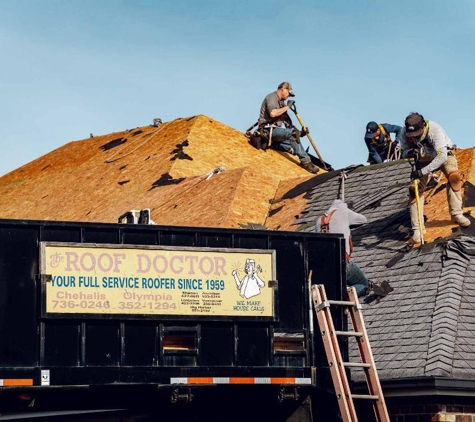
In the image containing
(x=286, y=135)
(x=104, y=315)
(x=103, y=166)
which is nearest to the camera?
(x=104, y=315)

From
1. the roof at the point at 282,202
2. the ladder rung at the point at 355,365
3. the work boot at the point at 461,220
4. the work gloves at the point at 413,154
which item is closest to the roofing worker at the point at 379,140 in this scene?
the roof at the point at 282,202

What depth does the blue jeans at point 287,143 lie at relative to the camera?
88.8ft

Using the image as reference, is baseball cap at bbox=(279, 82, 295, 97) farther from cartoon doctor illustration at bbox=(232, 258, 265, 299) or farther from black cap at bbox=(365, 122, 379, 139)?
cartoon doctor illustration at bbox=(232, 258, 265, 299)

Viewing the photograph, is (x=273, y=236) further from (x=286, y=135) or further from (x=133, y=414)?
(x=286, y=135)

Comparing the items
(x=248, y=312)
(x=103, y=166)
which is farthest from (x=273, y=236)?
(x=103, y=166)

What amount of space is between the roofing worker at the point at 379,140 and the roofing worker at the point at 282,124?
1888mm

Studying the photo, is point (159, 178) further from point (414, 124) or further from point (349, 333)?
point (349, 333)

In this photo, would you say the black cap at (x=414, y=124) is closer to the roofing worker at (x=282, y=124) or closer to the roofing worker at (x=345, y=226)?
the roofing worker at (x=345, y=226)

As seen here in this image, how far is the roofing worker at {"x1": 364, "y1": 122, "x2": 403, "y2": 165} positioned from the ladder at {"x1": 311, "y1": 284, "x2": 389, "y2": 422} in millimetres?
10859

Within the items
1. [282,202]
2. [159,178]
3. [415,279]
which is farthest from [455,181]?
[159,178]

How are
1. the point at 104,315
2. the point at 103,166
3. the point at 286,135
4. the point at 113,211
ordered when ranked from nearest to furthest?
the point at 104,315
the point at 113,211
the point at 286,135
the point at 103,166

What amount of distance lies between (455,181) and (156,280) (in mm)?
6033

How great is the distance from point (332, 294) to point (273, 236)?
3.60 ft

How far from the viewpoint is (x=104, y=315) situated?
1384 centimetres
